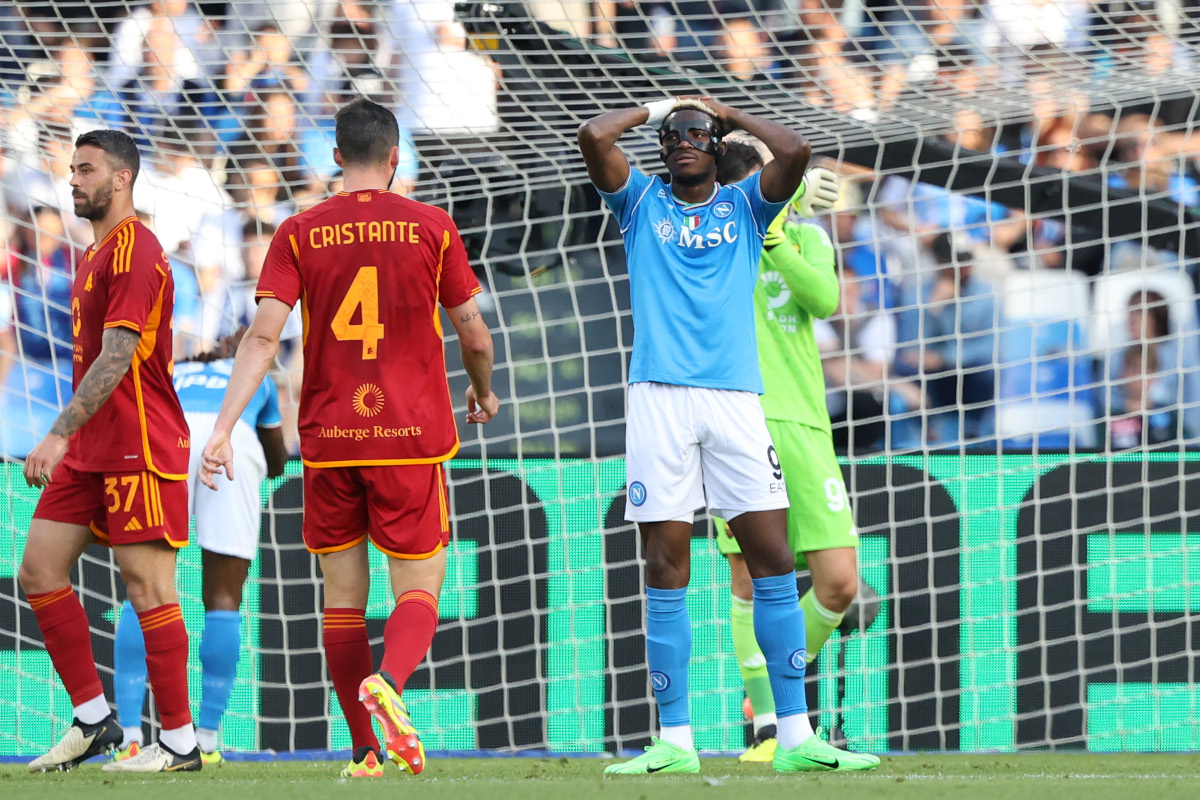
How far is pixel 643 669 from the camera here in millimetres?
5047

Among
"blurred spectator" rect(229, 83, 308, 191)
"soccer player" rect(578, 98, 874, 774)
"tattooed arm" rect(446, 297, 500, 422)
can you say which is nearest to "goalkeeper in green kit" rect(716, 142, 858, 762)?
"soccer player" rect(578, 98, 874, 774)

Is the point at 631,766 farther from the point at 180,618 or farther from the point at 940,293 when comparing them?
the point at 940,293

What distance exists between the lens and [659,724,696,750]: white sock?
3.29 metres

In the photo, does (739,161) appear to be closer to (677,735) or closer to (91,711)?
(677,735)

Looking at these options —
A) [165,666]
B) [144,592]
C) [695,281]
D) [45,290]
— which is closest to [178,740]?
[165,666]

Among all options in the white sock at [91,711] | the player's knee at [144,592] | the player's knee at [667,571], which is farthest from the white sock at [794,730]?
the white sock at [91,711]

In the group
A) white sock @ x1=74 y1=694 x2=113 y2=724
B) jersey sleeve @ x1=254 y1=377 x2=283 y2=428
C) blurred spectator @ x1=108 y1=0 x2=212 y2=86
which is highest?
blurred spectator @ x1=108 y1=0 x2=212 y2=86

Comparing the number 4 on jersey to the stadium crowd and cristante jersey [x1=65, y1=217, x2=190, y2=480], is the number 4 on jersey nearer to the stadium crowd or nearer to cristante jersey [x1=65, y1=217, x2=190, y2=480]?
cristante jersey [x1=65, y1=217, x2=190, y2=480]

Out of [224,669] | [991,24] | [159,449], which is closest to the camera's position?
[159,449]

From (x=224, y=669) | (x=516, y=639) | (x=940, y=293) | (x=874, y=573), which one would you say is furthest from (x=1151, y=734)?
(x=224, y=669)

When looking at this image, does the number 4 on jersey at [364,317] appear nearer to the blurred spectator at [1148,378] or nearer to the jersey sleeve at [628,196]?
the jersey sleeve at [628,196]

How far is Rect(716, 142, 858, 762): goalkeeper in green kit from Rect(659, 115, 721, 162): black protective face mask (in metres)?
0.56

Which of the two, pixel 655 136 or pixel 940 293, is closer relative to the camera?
pixel 655 136

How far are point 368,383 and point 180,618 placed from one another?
82 cm
